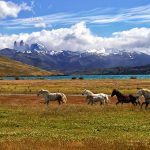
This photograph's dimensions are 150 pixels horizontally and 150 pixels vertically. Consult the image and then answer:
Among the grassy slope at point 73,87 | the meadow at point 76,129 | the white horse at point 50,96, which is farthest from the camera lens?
the grassy slope at point 73,87

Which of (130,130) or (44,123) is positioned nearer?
(130,130)

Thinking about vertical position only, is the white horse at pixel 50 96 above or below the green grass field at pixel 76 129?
above

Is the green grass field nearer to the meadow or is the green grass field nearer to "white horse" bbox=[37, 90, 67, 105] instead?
the meadow

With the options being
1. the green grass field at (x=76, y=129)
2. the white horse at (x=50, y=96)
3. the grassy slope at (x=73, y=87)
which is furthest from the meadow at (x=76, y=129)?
the grassy slope at (x=73, y=87)

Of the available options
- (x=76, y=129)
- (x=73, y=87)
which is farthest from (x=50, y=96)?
(x=73, y=87)

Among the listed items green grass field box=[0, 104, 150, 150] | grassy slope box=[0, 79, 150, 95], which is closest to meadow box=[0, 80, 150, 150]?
green grass field box=[0, 104, 150, 150]

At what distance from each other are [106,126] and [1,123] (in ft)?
26.4

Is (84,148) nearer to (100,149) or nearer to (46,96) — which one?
(100,149)

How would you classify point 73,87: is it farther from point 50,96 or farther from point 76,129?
point 76,129

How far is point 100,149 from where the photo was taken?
68.0 feet

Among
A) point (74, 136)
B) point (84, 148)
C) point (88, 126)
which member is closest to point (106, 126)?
point (88, 126)

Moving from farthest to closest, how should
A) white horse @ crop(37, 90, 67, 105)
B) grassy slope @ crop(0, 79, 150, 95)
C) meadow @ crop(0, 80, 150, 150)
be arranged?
grassy slope @ crop(0, 79, 150, 95) → white horse @ crop(37, 90, 67, 105) → meadow @ crop(0, 80, 150, 150)

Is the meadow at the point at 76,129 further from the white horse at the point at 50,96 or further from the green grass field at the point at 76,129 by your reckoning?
the white horse at the point at 50,96

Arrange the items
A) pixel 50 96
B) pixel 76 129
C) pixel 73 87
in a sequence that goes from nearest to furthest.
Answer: pixel 76 129 < pixel 50 96 < pixel 73 87
